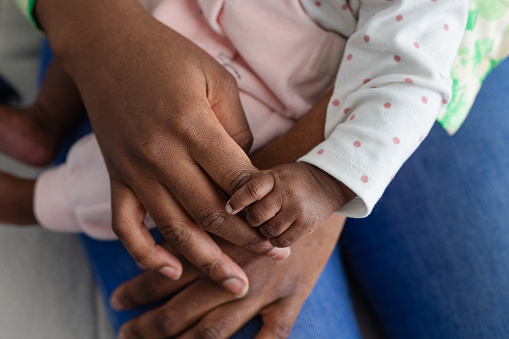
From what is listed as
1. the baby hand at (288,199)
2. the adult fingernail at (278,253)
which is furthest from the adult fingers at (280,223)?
the adult fingernail at (278,253)

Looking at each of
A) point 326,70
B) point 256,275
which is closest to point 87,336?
point 256,275

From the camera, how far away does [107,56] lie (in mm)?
679

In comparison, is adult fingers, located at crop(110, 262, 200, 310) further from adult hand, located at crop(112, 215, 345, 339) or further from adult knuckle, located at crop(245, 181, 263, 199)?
adult knuckle, located at crop(245, 181, 263, 199)

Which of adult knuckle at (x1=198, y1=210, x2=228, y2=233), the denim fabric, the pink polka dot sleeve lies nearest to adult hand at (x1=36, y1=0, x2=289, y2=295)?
adult knuckle at (x1=198, y1=210, x2=228, y2=233)

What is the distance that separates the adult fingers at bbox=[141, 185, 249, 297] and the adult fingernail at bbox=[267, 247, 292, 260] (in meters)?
0.06

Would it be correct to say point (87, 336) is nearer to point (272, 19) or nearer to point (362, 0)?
point (272, 19)

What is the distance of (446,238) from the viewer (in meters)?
0.83

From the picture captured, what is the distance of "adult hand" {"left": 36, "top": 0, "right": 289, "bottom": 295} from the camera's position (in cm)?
59

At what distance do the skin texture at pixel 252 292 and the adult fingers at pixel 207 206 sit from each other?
4.8 inches

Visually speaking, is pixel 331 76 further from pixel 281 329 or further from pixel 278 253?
pixel 281 329

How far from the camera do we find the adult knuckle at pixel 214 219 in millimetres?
579

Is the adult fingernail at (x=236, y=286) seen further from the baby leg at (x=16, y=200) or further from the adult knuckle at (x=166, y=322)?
the baby leg at (x=16, y=200)

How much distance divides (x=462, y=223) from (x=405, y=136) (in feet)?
1.12

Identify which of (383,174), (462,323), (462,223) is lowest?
(462,323)
